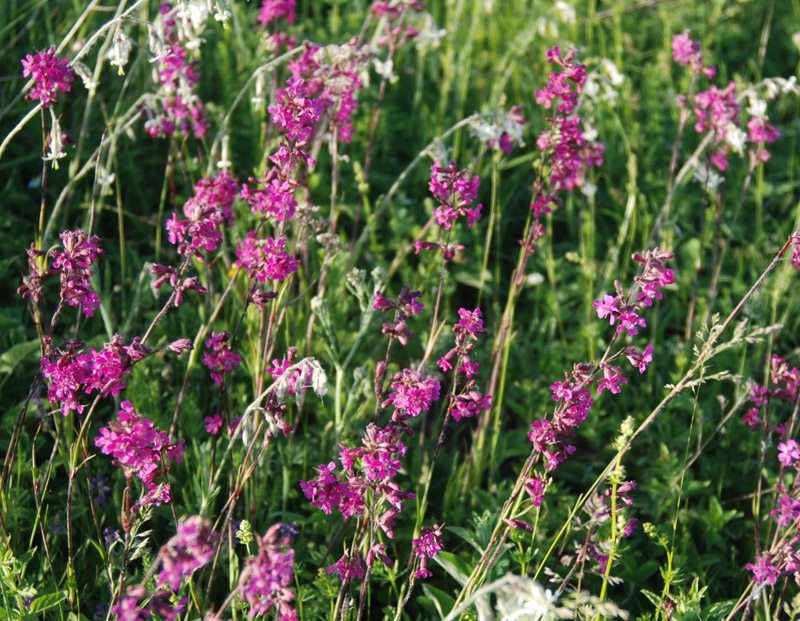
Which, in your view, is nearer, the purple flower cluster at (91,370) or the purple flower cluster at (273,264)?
the purple flower cluster at (91,370)

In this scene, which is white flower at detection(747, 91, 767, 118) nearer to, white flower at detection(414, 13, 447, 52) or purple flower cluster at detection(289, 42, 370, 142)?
white flower at detection(414, 13, 447, 52)

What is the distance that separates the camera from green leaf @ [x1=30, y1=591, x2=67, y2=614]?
223 cm

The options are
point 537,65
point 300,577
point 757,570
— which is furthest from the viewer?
point 537,65

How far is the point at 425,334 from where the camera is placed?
334 centimetres

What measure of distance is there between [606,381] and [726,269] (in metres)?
2.43

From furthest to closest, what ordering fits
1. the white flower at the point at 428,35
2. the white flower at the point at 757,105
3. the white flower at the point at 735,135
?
1. the white flower at the point at 428,35
2. the white flower at the point at 757,105
3. the white flower at the point at 735,135

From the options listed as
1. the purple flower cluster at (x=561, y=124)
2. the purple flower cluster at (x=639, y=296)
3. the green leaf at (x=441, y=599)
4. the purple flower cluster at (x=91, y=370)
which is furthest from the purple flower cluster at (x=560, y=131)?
the purple flower cluster at (x=91, y=370)

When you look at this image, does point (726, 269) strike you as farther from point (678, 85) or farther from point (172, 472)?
point (172, 472)

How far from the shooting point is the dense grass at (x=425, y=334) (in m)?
2.46

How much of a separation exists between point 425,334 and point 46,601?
1.68 meters

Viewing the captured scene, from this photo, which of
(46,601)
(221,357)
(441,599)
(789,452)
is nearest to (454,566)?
(441,599)

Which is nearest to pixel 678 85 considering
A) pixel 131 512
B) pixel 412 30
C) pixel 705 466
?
pixel 412 30

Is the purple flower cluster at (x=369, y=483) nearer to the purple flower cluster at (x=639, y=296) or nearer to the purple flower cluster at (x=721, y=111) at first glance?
the purple flower cluster at (x=639, y=296)

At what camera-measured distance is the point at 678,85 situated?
16.7 feet
